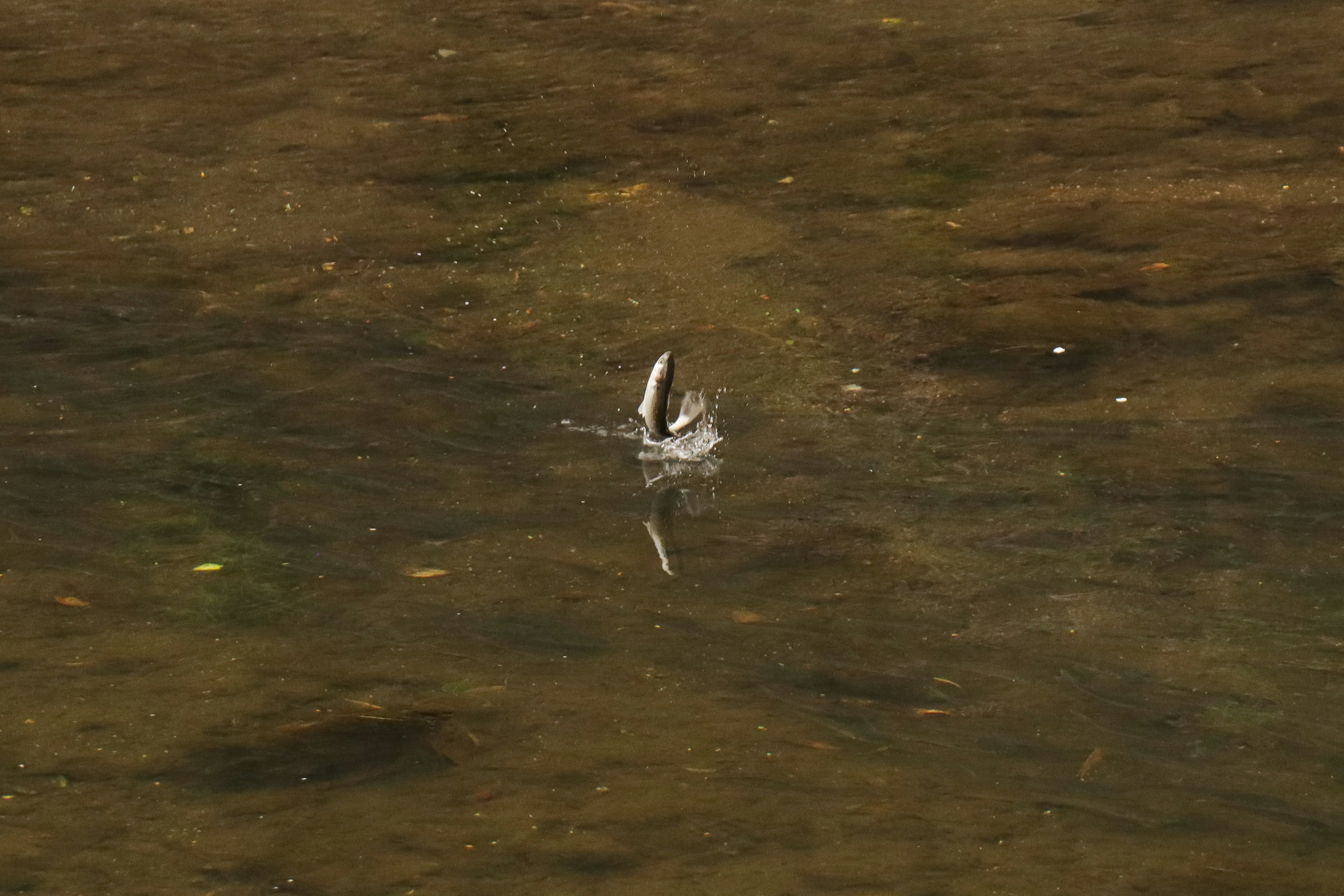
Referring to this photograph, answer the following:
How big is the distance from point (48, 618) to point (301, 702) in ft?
2.94

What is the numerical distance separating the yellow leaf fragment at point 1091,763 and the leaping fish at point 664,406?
2160mm

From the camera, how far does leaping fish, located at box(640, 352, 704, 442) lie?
→ 5.84m

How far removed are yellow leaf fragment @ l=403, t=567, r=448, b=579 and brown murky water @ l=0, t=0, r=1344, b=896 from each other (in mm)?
29

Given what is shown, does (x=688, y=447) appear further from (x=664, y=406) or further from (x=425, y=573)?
(x=425, y=573)

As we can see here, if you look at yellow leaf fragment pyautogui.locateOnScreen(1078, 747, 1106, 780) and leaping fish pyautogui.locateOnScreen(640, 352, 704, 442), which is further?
leaping fish pyautogui.locateOnScreen(640, 352, 704, 442)

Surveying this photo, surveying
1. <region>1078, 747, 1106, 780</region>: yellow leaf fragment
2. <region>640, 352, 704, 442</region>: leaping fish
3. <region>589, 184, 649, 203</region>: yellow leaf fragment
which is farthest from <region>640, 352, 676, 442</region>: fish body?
<region>589, 184, 649, 203</region>: yellow leaf fragment

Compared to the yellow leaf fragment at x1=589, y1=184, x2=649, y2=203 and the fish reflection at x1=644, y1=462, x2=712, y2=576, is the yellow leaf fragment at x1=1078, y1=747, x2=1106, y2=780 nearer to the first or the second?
the fish reflection at x1=644, y1=462, x2=712, y2=576

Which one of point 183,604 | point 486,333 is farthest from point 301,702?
point 486,333

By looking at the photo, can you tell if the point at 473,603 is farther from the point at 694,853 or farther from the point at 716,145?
the point at 716,145

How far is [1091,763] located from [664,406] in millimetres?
2238

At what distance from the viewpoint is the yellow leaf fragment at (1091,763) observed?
4.08 metres

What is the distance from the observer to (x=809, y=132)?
350 inches

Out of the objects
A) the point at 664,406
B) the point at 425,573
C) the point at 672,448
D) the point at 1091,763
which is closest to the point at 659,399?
the point at 664,406

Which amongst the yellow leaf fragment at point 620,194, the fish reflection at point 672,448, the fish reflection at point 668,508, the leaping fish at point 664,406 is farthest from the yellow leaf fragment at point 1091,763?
the yellow leaf fragment at point 620,194
